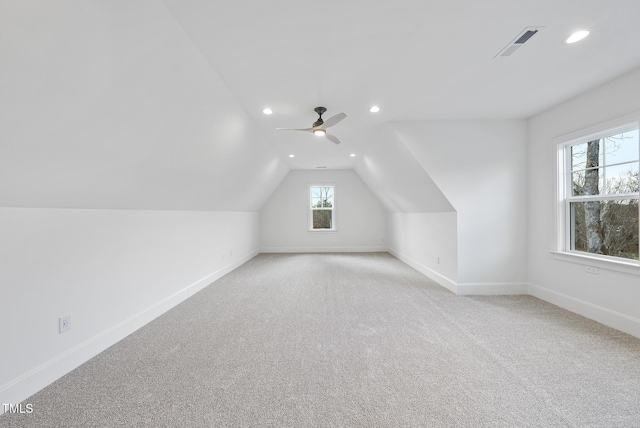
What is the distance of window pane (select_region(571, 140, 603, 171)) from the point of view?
281 centimetres

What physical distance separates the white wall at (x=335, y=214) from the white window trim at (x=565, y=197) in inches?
A: 181

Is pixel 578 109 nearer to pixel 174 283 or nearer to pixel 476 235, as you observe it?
pixel 476 235

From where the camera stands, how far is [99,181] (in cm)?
200

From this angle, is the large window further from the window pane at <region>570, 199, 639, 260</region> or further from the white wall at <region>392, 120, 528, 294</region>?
the white wall at <region>392, 120, 528, 294</region>

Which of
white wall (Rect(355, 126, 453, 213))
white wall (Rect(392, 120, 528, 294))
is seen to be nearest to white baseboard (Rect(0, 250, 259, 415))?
white wall (Rect(355, 126, 453, 213))

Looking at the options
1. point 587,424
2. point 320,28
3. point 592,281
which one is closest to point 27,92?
point 320,28

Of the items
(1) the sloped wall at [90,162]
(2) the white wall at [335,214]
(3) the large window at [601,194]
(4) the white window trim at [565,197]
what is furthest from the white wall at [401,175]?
(1) the sloped wall at [90,162]

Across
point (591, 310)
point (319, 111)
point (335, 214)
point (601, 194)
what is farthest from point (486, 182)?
point (335, 214)

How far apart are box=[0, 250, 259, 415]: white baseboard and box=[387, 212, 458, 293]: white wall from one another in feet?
12.7

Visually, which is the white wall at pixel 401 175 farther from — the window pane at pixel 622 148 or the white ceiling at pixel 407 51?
the window pane at pixel 622 148

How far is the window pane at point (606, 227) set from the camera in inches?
98.9

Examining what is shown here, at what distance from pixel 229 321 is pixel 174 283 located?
107 cm

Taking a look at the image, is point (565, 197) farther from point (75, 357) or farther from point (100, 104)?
point (75, 357)

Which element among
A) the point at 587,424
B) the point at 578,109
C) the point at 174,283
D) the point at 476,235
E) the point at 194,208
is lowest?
the point at 587,424
